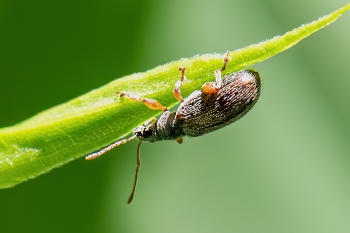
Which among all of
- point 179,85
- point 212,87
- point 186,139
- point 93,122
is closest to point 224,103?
point 212,87

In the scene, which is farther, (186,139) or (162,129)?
(186,139)

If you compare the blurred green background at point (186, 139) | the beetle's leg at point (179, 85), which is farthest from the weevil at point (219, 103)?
the blurred green background at point (186, 139)

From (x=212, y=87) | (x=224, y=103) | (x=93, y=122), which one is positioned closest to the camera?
(x=93, y=122)

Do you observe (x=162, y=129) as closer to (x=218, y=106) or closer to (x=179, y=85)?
(x=218, y=106)

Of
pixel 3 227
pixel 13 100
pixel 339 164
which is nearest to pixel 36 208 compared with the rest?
pixel 3 227

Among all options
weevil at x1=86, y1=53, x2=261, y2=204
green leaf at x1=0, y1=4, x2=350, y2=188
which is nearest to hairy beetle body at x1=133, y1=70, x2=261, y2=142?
weevil at x1=86, y1=53, x2=261, y2=204

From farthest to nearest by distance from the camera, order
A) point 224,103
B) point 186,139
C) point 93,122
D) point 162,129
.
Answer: point 186,139 < point 162,129 < point 224,103 < point 93,122

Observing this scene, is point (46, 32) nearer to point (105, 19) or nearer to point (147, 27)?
point (105, 19)
